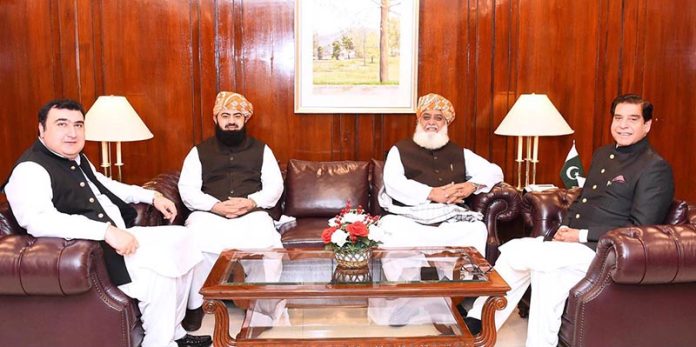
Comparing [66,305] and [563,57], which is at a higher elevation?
[563,57]

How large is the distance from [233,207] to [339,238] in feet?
4.69

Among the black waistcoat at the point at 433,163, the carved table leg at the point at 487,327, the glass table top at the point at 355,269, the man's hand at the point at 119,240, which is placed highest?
the black waistcoat at the point at 433,163

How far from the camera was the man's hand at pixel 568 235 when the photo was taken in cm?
323

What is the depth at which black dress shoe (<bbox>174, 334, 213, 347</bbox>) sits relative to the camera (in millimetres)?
3291

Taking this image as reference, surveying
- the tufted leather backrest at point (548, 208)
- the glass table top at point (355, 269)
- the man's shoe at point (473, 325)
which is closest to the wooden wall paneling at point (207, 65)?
the glass table top at point (355, 269)

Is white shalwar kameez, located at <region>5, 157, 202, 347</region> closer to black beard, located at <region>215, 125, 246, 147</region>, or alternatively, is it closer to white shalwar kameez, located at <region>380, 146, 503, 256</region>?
black beard, located at <region>215, 125, 246, 147</region>

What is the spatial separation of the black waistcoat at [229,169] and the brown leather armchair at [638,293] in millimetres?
2373

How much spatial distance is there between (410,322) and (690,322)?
1329 millimetres

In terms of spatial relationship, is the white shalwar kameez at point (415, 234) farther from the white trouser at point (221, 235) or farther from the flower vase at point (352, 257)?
the white trouser at point (221, 235)

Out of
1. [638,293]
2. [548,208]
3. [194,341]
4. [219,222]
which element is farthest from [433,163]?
[194,341]

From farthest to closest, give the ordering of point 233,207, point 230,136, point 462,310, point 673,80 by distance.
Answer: point 673,80 < point 230,136 < point 233,207 < point 462,310

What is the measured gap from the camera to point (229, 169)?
4418mm

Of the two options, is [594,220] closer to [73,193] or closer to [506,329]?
[506,329]

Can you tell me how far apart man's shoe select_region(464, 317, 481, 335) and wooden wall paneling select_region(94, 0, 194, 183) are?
2848mm
